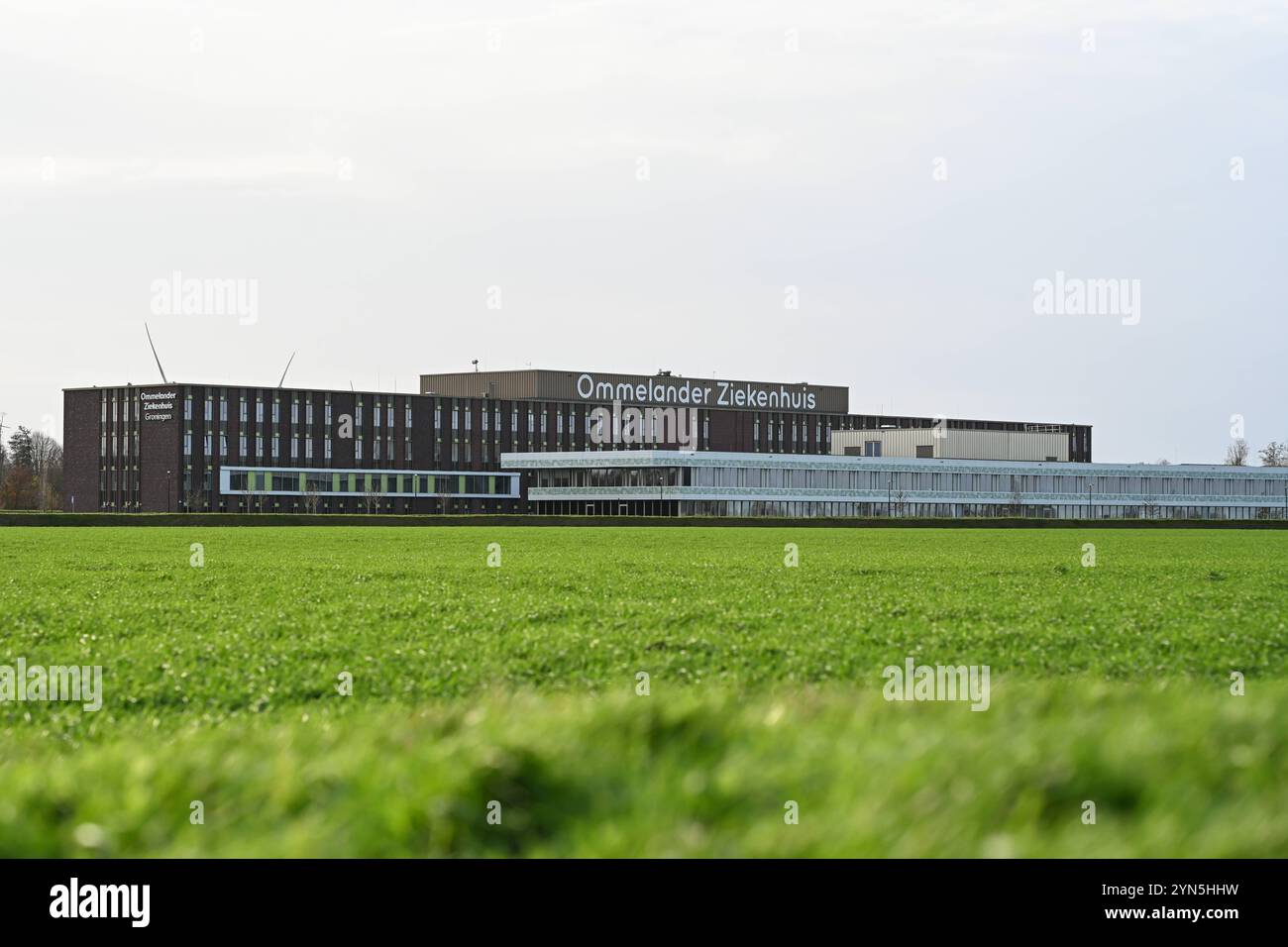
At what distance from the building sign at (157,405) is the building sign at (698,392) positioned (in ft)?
152

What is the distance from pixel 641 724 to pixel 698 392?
541 feet

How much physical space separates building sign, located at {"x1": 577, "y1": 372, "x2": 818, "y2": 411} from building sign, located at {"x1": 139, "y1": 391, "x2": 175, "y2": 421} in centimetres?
4640

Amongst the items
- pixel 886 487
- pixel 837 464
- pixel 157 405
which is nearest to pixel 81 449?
pixel 157 405

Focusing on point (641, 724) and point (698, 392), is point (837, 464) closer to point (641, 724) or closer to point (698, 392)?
point (698, 392)

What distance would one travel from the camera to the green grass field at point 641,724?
5168mm

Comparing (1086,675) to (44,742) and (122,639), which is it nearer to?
(44,742)

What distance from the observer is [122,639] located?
17031mm

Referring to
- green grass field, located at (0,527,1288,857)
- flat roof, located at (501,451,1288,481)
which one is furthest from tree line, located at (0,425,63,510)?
green grass field, located at (0,527,1288,857)

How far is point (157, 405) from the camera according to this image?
135 m

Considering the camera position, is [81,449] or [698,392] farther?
[698,392]
